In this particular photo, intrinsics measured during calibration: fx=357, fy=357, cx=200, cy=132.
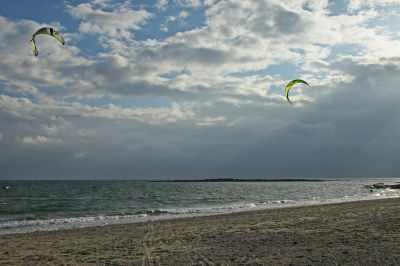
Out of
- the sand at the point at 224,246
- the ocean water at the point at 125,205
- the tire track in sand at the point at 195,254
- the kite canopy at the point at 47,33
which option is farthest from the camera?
the ocean water at the point at 125,205

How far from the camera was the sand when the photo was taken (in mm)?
7766

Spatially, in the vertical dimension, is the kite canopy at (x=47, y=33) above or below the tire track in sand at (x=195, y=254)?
above

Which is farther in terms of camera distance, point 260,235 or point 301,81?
point 301,81

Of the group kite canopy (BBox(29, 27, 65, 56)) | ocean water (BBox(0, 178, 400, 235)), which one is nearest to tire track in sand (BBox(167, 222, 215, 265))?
kite canopy (BBox(29, 27, 65, 56))

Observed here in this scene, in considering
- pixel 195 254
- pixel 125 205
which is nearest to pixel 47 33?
pixel 195 254

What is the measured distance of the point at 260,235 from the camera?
441 inches

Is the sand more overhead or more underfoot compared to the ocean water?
more overhead

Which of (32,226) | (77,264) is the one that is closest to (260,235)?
(77,264)

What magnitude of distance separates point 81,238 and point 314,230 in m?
8.06

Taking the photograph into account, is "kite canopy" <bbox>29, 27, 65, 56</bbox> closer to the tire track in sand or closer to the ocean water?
the tire track in sand

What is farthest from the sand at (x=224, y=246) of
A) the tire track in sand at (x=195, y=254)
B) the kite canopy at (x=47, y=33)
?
the kite canopy at (x=47, y=33)

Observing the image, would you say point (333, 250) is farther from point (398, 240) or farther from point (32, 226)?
point (32, 226)

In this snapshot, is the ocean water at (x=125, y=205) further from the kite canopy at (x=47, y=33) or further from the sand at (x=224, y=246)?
the kite canopy at (x=47, y=33)

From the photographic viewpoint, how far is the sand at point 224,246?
777cm
